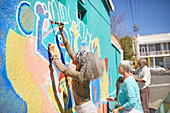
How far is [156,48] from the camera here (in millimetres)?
33250

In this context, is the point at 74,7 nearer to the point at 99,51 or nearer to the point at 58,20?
the point at 58,20

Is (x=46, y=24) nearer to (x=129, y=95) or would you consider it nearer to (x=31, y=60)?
(x=31, y=60)

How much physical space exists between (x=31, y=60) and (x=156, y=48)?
36020 millimetres

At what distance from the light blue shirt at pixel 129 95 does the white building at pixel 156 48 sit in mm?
32540

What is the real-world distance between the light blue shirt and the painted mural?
987mm

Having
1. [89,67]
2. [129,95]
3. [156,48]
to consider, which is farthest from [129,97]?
[156,48]

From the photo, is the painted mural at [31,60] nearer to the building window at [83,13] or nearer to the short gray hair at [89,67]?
the short gray hair at [89,67]

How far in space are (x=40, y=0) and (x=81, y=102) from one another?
5.19ft

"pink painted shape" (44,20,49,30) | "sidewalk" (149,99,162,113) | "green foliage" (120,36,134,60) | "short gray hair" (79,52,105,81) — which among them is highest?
"green foliage" (120,36,134,60)

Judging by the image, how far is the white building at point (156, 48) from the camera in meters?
32.3

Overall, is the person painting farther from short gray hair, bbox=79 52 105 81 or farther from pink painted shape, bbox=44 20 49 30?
pink painted shape, bbox=44 20 49 30

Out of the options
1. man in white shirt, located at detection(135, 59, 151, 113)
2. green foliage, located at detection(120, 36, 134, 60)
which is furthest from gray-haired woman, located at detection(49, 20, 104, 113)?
green foliage, located at detection(120, 36, 134, 60)

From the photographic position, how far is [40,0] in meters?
2.07

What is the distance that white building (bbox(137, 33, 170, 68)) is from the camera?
32344mm
